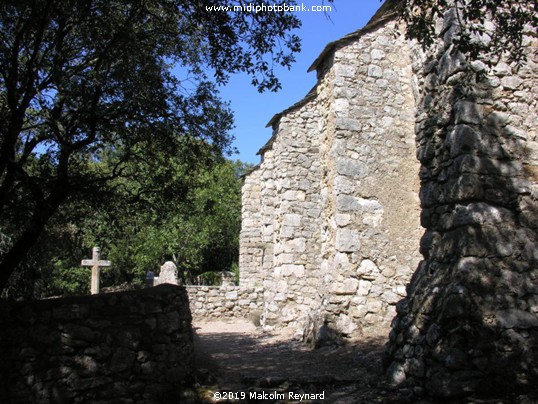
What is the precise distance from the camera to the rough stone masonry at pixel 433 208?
464cm

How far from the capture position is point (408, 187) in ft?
28.6

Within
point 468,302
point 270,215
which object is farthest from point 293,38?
point 270,215

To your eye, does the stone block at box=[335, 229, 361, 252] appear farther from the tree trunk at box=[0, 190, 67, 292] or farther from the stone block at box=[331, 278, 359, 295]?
the tree trunk at box=[0, 190, 67, 292]

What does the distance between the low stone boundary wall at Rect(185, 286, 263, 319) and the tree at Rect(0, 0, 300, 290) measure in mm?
9116

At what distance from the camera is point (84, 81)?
19.4 ft

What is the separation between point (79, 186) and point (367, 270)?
4.73 meters

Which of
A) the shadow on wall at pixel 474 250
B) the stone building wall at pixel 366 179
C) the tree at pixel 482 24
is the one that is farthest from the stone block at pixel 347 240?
the tree at pixel 482 24

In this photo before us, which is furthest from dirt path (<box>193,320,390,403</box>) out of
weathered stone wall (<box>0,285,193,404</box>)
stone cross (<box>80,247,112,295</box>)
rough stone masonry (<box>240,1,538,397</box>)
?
stone cross (<box>80,247,112,295</box>)

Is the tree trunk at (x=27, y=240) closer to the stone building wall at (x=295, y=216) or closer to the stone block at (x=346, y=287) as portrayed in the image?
the stone block at (x=346, y=287)

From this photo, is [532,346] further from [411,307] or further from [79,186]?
[79,186]

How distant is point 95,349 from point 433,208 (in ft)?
13.1

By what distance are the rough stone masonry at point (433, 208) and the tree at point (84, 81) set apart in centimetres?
226

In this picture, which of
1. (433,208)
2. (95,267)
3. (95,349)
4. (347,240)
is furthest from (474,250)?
(95,267)

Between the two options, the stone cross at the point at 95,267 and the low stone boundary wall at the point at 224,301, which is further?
the low stone boundary wall at the point at 224,301
